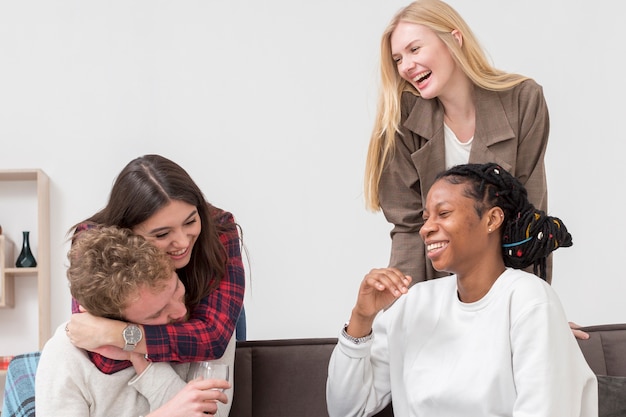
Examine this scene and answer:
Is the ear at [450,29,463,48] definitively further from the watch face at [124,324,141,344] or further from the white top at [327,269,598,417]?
the watch face at [124,324,141,344]

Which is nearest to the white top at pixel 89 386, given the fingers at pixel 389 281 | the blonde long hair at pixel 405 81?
the fingers at pixel 389 281

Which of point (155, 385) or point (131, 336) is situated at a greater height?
point (131, 336)

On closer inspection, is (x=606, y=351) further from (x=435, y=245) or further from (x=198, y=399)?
(x=198, y=399)

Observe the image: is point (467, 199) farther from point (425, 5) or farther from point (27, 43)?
point (27, 43)

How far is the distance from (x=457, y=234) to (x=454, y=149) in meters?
0.68

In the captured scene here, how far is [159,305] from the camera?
1953 millimetres

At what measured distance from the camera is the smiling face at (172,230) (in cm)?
208

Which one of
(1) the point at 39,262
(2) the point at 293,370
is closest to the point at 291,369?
(2) the point at 293,370

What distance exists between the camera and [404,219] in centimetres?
253

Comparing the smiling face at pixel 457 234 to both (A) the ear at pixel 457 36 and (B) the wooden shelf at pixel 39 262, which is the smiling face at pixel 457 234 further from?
(B) the wooden shelf at pixel 39 262

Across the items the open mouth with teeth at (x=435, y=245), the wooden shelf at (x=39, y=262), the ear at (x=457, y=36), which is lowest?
the wooden shelf at (x=39, y=262)

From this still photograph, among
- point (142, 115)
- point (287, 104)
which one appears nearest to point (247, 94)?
point (287, 104)

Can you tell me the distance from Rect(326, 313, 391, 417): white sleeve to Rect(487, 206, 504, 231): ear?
0.42 m

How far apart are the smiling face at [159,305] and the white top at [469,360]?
16.6 inches
